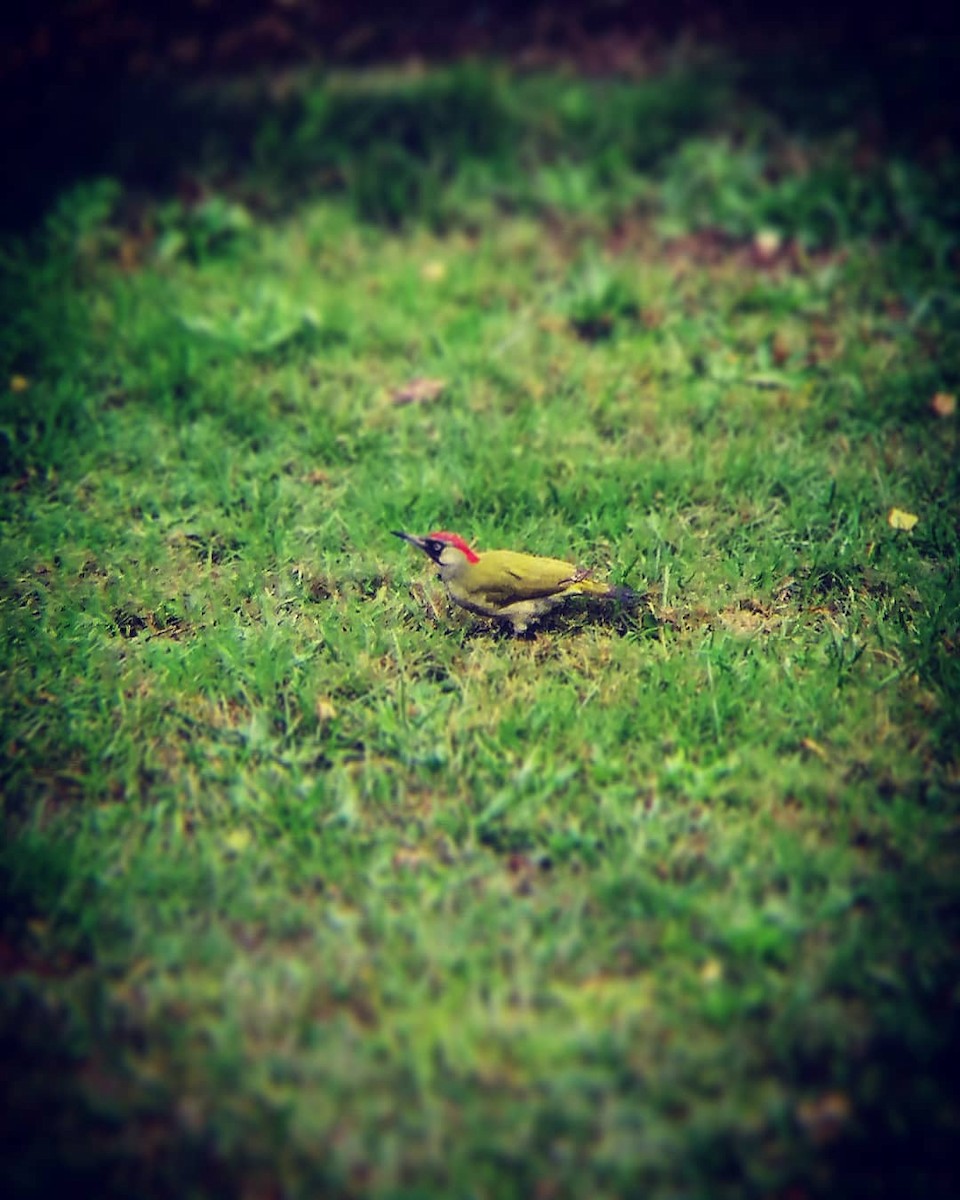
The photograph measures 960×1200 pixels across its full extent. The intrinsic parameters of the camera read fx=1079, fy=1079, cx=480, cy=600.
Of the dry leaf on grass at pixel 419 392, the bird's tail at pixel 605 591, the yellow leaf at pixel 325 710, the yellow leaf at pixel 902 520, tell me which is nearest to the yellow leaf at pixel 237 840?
the yellow leaf at pixel 325 710

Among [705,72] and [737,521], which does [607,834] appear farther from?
[705,72]

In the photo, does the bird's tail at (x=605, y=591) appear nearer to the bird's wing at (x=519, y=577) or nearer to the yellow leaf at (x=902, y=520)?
the bird's wing at (x=519, y=577)

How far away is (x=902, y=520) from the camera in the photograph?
403cm

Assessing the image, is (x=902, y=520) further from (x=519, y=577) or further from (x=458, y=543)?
(x=458, y=543)

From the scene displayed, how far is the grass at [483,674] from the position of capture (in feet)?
8.06

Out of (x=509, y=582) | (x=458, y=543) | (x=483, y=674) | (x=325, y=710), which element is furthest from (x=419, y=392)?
(x=325, y=710)

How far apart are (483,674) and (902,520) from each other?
174 centimetres

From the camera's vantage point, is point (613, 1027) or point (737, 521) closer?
point (613, 1027)

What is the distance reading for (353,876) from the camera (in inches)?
114

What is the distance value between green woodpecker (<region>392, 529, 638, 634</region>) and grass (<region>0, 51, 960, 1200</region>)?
0.13 meters

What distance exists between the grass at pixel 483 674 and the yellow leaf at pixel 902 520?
0.03 m

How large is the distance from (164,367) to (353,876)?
288 centimetres

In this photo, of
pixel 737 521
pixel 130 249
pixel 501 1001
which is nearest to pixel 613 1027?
pixel 501 1001

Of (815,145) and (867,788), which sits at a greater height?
(815,145)
